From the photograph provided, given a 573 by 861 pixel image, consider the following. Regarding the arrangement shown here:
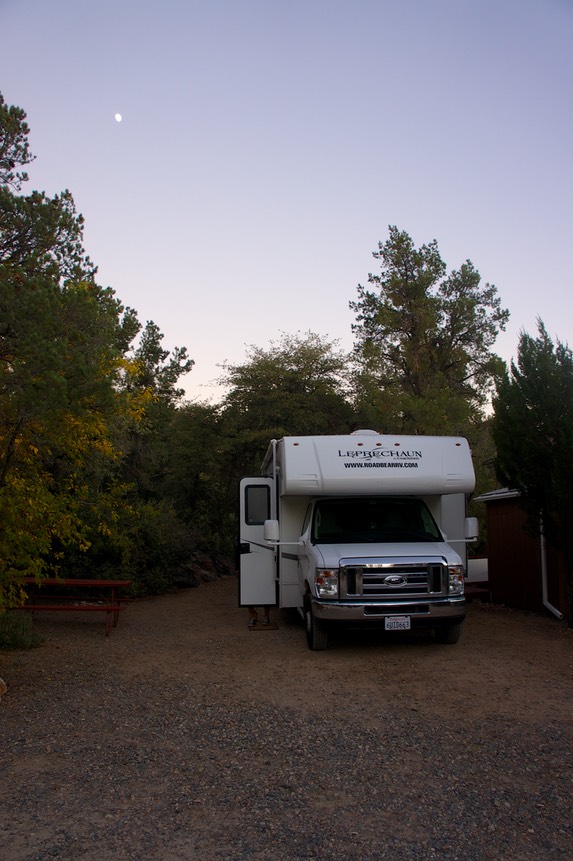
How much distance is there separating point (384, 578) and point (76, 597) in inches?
237

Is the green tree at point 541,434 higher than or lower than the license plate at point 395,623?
higher

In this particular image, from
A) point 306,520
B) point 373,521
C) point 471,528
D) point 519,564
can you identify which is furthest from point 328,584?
point 519,564

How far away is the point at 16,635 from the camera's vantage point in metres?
9.77

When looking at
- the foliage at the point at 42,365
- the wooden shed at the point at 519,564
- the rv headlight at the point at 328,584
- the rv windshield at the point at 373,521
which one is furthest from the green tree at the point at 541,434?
the foliage at the point at 42,365

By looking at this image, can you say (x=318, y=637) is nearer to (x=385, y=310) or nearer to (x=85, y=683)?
(x=85, y=683)

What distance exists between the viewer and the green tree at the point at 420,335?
2175cm

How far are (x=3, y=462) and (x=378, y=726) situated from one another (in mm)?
4819

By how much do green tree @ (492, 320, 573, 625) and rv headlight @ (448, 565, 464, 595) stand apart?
2107 mm

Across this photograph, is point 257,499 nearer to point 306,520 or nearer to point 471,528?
point 306,520

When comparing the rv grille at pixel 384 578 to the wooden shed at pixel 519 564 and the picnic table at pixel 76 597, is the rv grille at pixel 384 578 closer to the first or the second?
the wooden shed at pixel 519 564

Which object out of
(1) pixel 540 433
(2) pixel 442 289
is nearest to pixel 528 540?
(1) pixel 540 433

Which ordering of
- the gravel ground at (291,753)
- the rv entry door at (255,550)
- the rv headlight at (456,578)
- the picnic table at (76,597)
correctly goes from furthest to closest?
the rv entry door at (255,550) → the picnic table at (76,597) → the rv headlight at (456,578) → the gravel ground at (291,753)

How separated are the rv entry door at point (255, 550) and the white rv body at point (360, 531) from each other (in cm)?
2

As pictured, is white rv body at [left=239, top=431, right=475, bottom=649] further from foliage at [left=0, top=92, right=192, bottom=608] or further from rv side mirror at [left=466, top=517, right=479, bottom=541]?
foliage at [left=0, top=92, right=192, bottom=608]
